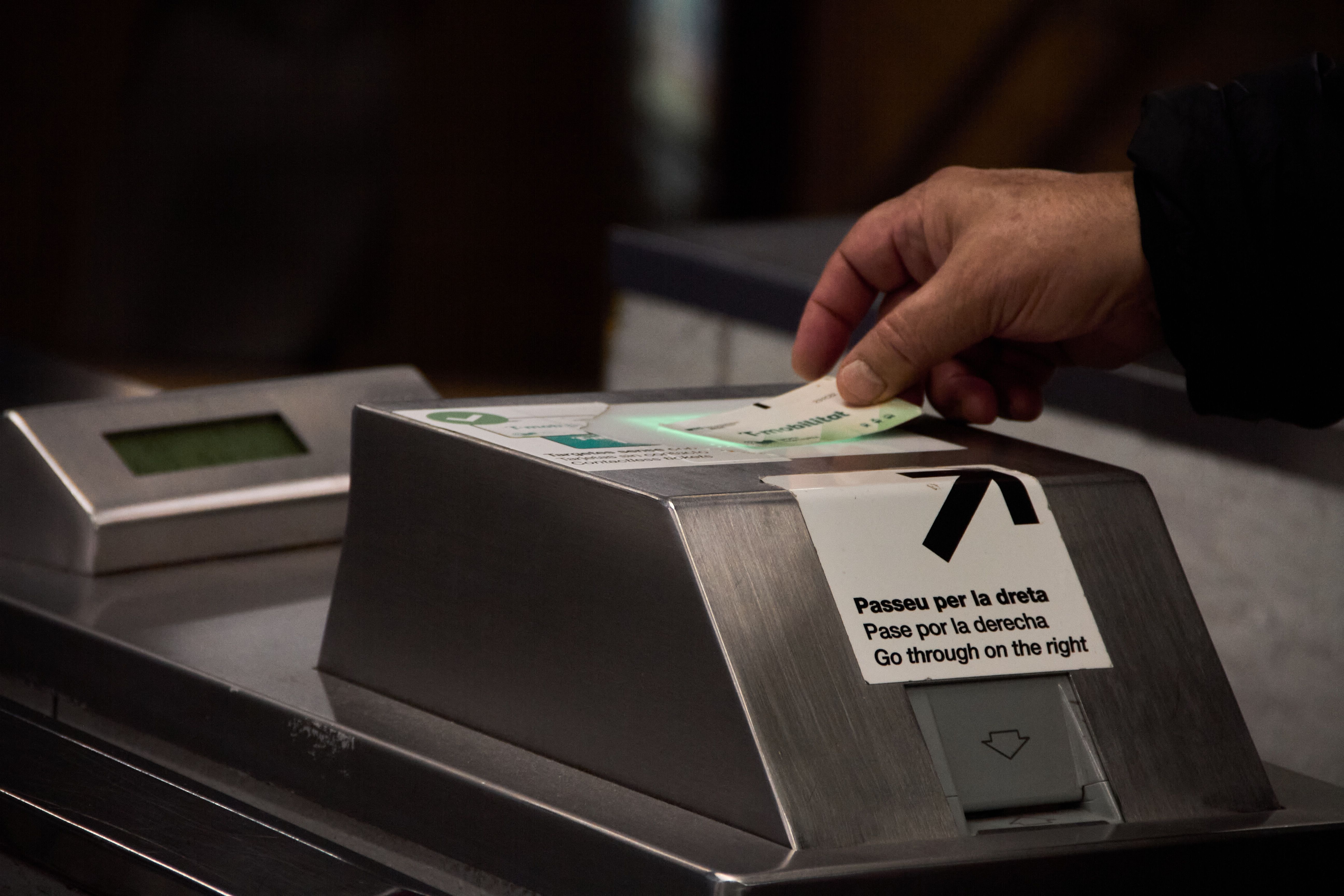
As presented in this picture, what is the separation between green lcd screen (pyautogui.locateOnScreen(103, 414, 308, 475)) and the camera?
3.07 feet

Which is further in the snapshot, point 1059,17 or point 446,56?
point 446,56

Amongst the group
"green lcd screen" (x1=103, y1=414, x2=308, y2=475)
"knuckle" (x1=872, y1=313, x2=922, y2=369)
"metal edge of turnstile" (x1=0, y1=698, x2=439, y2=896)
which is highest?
"knuckle" (x1=872, y1=313, x2=922, y2=369)

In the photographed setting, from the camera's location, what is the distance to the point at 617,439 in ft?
2.34

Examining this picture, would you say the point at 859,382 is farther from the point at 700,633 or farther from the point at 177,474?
the point at 177,474

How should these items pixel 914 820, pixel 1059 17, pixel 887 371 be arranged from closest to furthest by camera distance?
pixel 914 820, pixel 887 371, pixel 1059 17

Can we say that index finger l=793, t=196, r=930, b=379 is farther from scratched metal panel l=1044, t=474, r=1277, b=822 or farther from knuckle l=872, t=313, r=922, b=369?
scratched metal panel l=1044, t=474, r=1277, b=822

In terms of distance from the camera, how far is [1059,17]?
3.61 meters

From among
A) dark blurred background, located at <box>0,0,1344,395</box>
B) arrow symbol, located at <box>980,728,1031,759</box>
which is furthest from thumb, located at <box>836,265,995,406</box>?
dark blurred background, located at <box>0,0,1344,395</box>

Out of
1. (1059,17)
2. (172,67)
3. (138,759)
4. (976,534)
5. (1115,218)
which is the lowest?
(138,759)

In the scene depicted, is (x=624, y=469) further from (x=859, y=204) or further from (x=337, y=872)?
(x=859, y=204)

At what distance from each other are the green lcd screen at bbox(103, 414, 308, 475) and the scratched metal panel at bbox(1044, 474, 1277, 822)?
553 millimetres

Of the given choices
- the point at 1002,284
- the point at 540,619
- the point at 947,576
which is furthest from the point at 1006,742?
the point at 1002,284

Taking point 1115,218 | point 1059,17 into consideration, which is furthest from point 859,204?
point 1115,218

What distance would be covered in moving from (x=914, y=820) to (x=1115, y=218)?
1.29ft
